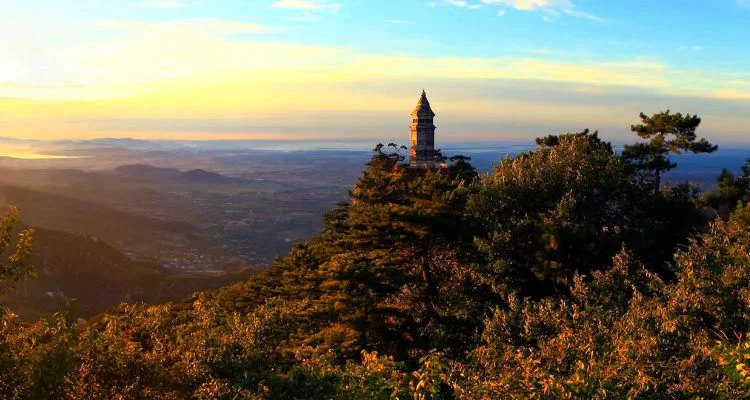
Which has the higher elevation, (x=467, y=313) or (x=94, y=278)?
(x=467, y=313)

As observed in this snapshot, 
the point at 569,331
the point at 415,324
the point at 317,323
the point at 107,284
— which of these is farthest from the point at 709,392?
the point at 107,284

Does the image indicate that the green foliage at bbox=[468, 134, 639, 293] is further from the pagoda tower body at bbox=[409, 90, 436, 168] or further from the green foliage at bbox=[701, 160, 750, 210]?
the pagoda tower body at bbox=[409, 90, 436, 168]

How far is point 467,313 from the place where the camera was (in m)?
22.3

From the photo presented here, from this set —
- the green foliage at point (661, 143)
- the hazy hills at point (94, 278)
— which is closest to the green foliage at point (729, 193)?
the green foliage at point (661, 143)

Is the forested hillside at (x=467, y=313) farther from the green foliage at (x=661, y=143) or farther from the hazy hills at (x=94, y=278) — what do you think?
the hazy hills at (x=94, y=278)

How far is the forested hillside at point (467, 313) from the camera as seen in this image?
1130 centimetres

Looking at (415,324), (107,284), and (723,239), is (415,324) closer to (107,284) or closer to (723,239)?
(723,239)

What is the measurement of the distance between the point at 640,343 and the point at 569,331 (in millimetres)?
2243

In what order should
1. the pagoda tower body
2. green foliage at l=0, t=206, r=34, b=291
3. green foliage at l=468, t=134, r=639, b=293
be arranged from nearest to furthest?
green foliage at l=0, t=206, r=34, b=291, green foliage at l=468, t=134, r=639, b=293, the pagoda tower body

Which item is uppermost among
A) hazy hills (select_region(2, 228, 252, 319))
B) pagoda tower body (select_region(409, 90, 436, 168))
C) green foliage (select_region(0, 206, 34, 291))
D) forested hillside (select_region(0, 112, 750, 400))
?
pagoda tower body (select_region(409, 90, 436, 168))

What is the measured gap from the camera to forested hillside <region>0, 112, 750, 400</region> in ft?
37.1

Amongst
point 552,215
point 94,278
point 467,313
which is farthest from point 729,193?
point 94,278

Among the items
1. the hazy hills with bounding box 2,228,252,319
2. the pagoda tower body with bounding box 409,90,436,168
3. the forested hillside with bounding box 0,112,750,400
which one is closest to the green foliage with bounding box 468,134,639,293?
the forested hillside with bounding box 0,112,750,400

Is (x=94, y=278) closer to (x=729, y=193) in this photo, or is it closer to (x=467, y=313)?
(x=467, y=313)
